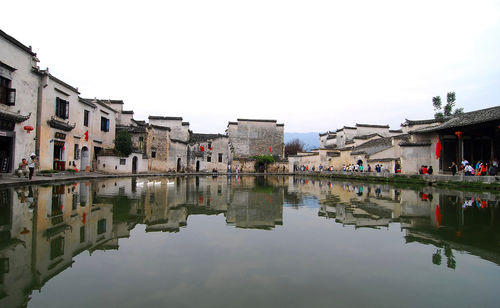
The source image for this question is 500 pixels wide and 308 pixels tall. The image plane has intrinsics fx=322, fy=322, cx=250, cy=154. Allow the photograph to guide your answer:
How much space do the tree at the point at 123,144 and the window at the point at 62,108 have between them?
705 cm

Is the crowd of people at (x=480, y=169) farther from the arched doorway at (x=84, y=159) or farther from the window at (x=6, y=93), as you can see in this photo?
the arched doorway at (x=84, y=159)

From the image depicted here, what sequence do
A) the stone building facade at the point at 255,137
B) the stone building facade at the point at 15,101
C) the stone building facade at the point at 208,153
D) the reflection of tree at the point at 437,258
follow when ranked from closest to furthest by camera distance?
1. the reflection of tree at the point at 437,258
2. the stone building facade at the point at 15,101
3. the stone building facade at the point at 208,153
4. the stone building facade at the point at 255,137

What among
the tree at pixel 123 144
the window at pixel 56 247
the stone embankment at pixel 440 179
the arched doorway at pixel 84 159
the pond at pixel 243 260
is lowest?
the pond at pixel 243 260

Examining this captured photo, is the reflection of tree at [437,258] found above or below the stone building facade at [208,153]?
below

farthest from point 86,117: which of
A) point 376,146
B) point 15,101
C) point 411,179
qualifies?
point 376,146

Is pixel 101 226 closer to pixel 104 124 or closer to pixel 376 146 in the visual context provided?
pixel 104 124

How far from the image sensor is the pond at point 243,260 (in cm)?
284

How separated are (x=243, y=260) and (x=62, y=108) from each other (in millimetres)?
21758

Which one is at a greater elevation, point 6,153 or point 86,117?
point 86,117

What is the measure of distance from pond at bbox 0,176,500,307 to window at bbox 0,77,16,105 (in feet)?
37.6

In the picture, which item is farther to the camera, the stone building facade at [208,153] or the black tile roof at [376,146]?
the stone building facade at [208,153]

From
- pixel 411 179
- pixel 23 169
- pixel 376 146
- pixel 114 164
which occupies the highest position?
pixel 376 146

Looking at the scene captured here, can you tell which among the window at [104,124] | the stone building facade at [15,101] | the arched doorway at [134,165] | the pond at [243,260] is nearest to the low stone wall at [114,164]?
the arched doorway at [134,165]

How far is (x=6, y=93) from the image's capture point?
51.4 feet
